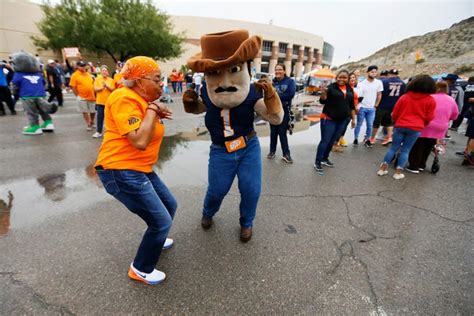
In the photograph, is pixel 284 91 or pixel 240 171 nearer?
pixel 240 171

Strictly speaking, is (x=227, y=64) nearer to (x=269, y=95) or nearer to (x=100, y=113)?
(x=269, y=95)

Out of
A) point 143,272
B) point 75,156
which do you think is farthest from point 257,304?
point 75,156

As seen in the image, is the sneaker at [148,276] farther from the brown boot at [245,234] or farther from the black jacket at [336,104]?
the black jacket at [336,104]

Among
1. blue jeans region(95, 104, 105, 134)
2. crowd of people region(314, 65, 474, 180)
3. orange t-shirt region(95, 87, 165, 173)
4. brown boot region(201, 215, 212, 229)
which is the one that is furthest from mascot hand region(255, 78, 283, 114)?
blue jeans region(95, 104, 105, 134)

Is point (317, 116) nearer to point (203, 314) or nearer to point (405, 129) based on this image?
point (405, 129)

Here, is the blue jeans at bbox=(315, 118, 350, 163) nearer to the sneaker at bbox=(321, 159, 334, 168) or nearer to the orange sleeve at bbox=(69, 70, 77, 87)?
the sneaker at bbox=(321, 159, 334, 168)

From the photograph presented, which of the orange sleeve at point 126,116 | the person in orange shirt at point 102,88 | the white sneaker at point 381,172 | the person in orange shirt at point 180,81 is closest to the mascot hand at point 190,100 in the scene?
the orange sleeve at point 126,116

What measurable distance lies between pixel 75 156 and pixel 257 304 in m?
4.62

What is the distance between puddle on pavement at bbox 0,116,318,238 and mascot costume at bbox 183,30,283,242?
1.51m

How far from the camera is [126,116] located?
1.64 m

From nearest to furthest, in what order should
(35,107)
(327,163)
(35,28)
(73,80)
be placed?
1. (327,163)
2. (35,107)
3. (73,80)
4. (35,28)

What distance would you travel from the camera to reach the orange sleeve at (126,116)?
5.38 ft

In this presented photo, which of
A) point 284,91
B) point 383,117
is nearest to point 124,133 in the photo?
point 284,91

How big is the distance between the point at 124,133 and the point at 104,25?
24064 millimetres
